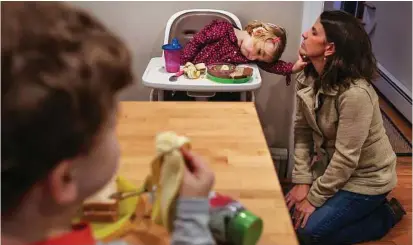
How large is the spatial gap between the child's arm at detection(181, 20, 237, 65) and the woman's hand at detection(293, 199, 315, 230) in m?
0.65

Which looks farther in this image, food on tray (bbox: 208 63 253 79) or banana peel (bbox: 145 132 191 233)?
food on tray (bbox: 208 63 253 79)

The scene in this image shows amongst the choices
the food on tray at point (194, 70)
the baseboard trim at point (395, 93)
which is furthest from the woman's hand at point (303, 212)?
the baseboard trim at point (395, 93)

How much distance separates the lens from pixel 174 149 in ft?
2.17

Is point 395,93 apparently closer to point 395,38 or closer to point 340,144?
point 395,38

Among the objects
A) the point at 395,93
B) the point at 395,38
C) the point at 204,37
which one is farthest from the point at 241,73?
the point at 395,38

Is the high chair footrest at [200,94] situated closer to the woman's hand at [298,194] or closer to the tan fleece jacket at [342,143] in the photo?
the tan fleece jacket at [342,143]

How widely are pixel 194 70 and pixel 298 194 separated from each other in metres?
0.54

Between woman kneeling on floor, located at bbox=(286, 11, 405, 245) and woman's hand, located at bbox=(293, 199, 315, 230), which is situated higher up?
woman kneeling on floor, located at bbox=(286, 11, 405, 245)

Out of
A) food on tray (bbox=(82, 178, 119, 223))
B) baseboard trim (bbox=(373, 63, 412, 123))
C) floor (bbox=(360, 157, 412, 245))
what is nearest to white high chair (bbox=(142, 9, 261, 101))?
floor (bbox=(360, 157, 412, 245))

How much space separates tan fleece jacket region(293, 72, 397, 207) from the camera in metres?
1.45

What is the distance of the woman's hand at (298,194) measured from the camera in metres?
1.64

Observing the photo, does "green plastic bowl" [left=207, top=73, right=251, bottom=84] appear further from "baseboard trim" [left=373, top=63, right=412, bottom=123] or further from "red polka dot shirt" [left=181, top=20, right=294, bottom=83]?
"baseboard trim" [left=373, top=63, right=412, bottom=123]

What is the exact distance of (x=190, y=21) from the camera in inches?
80.1

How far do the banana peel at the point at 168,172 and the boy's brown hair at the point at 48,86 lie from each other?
0.16m
